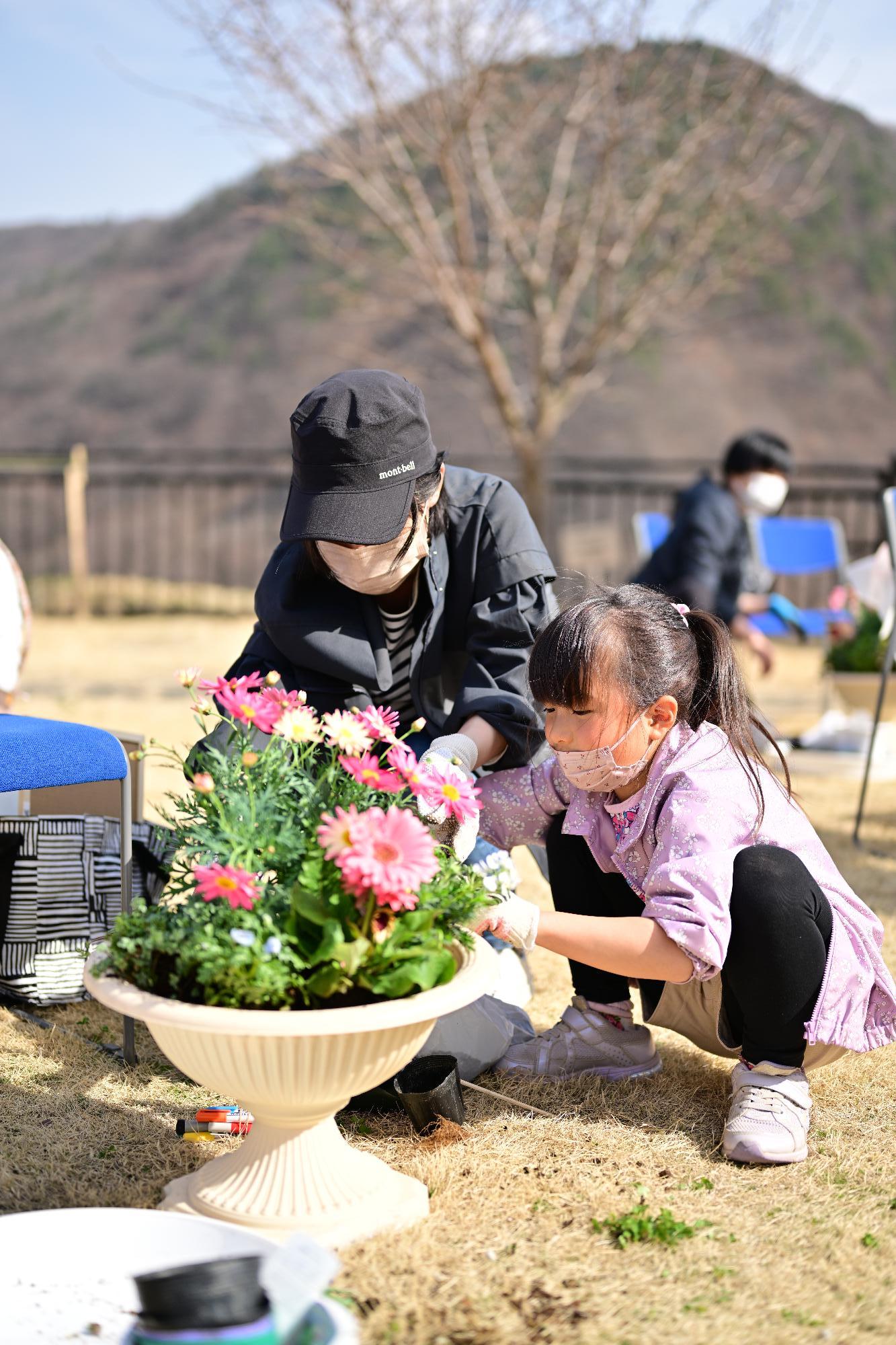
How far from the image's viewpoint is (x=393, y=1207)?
5.67 feet

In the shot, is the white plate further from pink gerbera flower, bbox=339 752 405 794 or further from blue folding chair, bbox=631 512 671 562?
blue folding chair, bbox=631 512 671 562

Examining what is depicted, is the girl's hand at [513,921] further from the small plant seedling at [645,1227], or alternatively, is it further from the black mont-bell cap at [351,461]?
the black mont-bell cap at [351,461]

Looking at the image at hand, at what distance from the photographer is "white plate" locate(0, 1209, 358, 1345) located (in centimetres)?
144

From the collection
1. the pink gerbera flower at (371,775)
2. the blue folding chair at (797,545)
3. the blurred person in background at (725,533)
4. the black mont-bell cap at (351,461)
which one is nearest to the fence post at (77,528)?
the blue folding chair at (797,545)

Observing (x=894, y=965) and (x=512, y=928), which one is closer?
(x=512, y=928)

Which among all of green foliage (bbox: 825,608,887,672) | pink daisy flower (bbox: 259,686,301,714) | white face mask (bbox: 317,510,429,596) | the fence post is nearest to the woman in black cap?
white face mask (bbox: 317,510,429,596)

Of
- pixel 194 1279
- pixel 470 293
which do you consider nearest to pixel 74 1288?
pixel 194 1279

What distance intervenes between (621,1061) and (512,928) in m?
Answer: 0.68

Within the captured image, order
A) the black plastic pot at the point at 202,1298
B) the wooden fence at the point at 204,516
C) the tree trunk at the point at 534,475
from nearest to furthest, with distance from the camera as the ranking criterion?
the black plastic pot at the point at 202,1298, the tree trunk at the point at 534,475, the wooden fence at the point at 204,516

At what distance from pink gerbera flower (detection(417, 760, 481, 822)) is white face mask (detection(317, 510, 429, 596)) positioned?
1.90 ft

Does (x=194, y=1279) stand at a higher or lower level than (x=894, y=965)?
higher

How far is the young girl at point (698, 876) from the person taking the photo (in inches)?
74.5

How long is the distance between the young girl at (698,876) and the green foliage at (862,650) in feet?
10.8

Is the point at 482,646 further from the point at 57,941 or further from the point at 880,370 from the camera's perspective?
the point at 880,370
